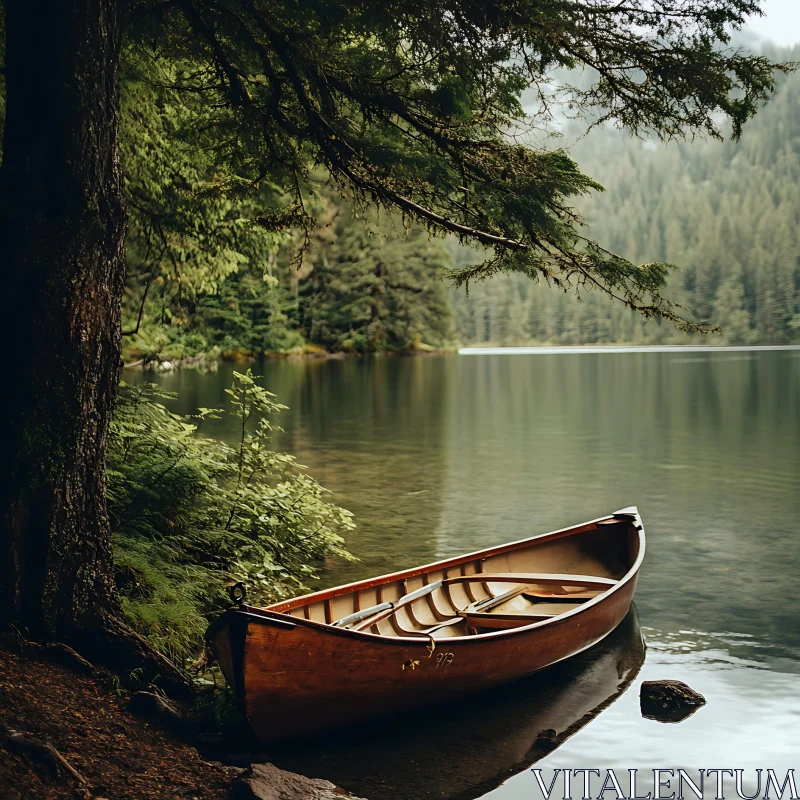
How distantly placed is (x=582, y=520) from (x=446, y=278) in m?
6.99

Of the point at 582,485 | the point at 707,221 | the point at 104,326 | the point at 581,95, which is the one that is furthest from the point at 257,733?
the point at 707,221

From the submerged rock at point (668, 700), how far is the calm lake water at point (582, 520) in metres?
0.09

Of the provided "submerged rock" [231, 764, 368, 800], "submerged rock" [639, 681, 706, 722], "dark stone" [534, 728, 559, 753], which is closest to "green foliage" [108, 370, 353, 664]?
"submerged rock" [231, 764, 368, 800]

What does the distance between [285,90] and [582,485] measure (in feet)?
37.5

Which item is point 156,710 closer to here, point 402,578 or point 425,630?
point 425,630

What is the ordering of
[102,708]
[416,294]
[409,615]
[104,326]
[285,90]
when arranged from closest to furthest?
[102,708] → [104,326] → [285,90] → [409,615] → [416,294]

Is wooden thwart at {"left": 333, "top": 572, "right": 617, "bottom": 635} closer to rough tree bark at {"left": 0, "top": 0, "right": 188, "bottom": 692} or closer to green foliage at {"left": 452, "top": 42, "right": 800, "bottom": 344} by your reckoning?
rough tree bark at {"left": 0, "top": 0, "right": 188, "bottom": 692}

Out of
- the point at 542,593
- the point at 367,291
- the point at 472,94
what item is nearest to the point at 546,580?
the point at 542,593

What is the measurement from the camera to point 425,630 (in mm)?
7301

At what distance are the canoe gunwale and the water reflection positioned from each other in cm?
Result: 56

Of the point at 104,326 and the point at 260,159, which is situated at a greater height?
the point at 260,159

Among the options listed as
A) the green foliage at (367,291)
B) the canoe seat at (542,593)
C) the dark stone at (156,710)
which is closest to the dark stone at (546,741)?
the canoe seat at (542,593)

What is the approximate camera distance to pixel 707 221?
115 meters

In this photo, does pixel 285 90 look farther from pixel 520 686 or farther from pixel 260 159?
pixel 520 686
